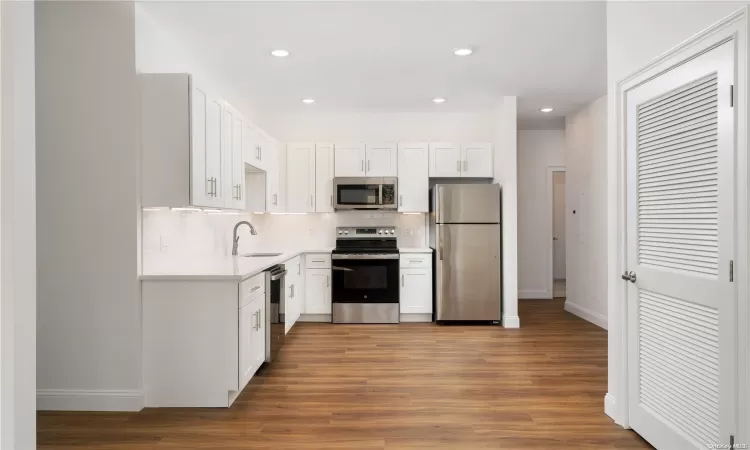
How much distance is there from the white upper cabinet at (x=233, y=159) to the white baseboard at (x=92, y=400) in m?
1.50

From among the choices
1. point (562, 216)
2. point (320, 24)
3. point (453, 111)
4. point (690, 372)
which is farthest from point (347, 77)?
point (562, 216)

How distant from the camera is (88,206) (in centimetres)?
288

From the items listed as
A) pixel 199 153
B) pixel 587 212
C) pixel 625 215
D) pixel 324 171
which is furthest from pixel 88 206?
pixel 587 212

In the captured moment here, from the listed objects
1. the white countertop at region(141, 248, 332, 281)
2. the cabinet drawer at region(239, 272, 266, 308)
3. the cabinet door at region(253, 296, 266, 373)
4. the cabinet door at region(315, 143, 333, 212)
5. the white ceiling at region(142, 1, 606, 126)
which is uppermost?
the white ceiling at region(142, 1, 606, 126)

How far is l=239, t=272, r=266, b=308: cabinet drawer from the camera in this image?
302 cm

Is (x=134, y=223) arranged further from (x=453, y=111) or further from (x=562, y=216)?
(x=562, y=216)

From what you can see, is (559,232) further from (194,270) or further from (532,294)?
(194,270)

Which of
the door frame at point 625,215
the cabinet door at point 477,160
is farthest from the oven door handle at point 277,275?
the cabinet door at point 477,160

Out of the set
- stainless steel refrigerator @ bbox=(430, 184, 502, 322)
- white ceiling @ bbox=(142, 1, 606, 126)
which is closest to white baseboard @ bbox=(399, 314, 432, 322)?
stainless steel refrigerator @ bbox=(430, 184, 502, 322)

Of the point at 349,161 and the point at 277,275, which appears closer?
the point at 277,275

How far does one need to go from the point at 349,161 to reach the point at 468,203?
61.4 inches

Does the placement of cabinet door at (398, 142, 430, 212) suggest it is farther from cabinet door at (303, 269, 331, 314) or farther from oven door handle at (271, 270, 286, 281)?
oven door handle at (271, 270, 286, 281)

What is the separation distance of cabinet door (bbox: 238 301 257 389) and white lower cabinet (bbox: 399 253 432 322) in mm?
2495

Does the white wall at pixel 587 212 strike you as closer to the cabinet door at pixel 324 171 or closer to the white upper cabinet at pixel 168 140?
the cabinet door at pixel 324 171
